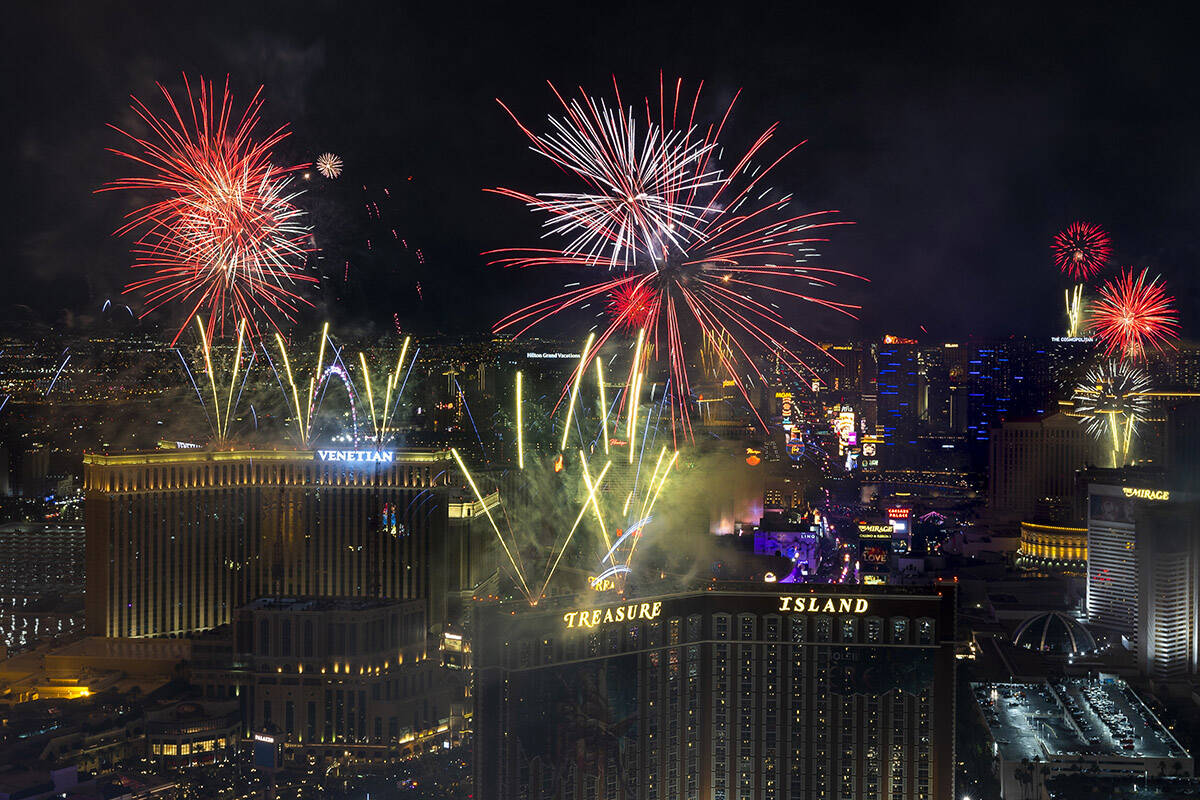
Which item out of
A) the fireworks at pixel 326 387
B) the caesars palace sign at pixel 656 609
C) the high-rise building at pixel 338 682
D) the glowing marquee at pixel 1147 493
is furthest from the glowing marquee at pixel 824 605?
the glowing marquee at pixel 1147 493

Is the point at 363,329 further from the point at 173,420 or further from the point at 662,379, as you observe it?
the point at 662,379

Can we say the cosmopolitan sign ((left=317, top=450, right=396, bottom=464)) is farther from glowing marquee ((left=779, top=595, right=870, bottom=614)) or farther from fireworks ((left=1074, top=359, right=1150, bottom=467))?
fireworks ((left=1074, top=359, right=1150, bottom=467))

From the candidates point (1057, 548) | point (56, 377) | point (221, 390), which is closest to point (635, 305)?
point (221, 390)

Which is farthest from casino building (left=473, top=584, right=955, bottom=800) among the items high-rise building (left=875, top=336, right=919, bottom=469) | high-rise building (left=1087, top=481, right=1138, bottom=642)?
high-rise building (left=875, top=336, right=919, bottom=469)

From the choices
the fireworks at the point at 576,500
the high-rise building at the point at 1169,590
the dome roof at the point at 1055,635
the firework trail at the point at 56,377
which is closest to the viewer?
the fireworks at the point at 576,500

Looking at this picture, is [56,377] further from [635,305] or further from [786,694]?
[786,694]

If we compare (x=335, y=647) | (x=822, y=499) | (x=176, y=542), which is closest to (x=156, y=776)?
(x=335, y=647)

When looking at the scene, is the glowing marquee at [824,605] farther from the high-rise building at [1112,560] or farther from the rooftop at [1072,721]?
the high-rise building at [1112,560]

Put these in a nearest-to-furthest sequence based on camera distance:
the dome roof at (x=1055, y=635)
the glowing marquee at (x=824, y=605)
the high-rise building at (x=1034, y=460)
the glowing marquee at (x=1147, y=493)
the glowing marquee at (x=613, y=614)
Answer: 1. the glowing marquee at (x=613, y=614)
2. the glowing marquee at (x=824, y=605)
3. the dome roof at (x=1055, y=635)
4. the glowing marquee at (x=1147, y=493)
5. the high-rise building at (x=1034, y=460)
